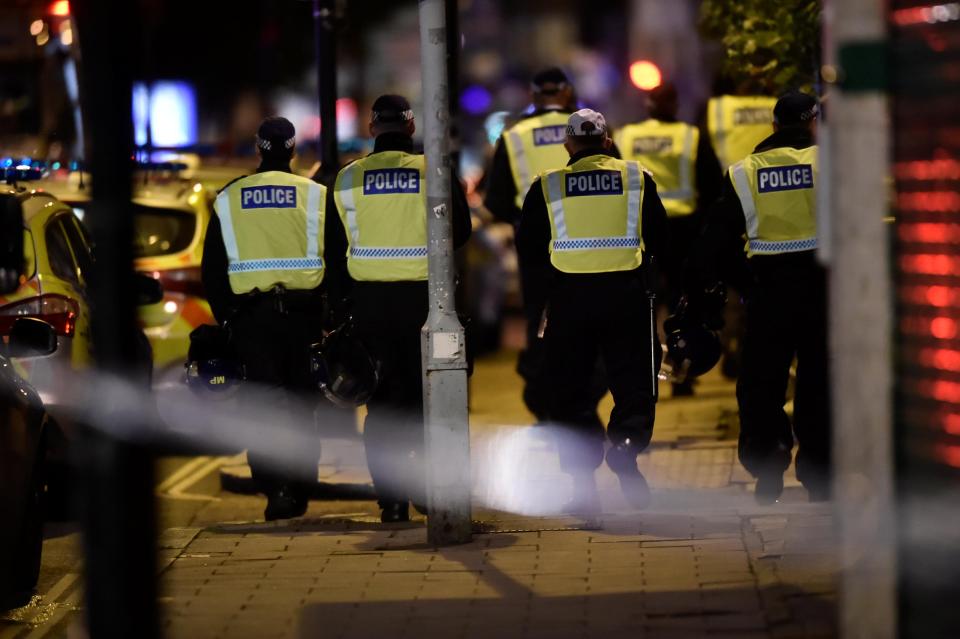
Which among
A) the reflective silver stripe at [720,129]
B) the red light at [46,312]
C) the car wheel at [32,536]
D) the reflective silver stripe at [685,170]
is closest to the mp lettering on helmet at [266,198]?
the red light at [46,312]

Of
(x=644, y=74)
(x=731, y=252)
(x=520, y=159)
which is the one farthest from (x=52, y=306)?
(x=644, y=74)

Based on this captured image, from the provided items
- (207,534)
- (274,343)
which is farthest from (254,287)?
(207,534)

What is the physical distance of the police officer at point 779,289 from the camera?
368 inches

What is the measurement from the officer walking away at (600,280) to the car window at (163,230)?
324 centimetres

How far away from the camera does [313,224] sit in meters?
9.93

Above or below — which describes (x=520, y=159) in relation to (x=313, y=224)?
above

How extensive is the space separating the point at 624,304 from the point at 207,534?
227 cm

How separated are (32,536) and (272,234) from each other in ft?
7.10

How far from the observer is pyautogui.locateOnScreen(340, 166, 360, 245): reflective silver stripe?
383 inches

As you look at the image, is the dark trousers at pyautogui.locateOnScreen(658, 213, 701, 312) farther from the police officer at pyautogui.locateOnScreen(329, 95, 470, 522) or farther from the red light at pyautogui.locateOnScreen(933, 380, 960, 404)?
the red light at pyautogui.locateOnScreen(933, 380, 960, 404)

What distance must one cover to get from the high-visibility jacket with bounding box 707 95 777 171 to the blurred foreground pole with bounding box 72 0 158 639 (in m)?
8.05

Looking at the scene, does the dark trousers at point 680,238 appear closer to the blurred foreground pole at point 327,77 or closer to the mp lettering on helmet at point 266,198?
the blurred foreground pole at point 327,77

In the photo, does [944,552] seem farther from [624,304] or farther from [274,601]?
[624,304]

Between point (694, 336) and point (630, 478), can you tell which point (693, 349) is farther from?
point (630, 478)
